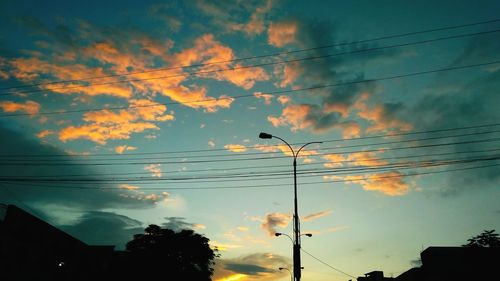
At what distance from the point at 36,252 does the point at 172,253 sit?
3346 cm

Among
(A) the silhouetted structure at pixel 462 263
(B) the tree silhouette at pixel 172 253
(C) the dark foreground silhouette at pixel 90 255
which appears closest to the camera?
(A) the silhouetted structure at pixel 462 263

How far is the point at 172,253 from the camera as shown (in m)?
69.9

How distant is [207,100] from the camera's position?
2491cm

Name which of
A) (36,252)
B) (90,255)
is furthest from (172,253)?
(36,252)

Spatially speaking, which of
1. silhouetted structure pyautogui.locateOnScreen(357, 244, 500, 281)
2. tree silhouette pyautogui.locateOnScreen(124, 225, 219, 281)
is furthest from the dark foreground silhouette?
silhouetted structure pyautogui.locateOnScreen(357, 244, 500, 281)

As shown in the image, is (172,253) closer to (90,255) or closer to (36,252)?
(90,255)

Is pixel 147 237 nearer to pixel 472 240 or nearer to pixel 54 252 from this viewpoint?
pixel 54 252

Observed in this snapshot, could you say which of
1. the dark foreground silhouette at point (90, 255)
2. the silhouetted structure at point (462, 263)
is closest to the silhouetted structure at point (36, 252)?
the dark foreground silhouette at point (90, 255)

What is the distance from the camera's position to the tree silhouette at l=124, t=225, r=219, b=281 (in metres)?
65.1

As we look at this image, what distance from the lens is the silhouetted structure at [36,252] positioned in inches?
1335

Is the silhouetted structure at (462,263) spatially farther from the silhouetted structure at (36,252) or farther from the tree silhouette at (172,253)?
the tree silhouette at (172,253)

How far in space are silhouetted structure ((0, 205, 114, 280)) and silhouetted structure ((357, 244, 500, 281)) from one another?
132 ft

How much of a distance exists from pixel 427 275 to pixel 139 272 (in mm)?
46235

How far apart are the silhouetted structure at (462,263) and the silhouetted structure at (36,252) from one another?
40.1m
